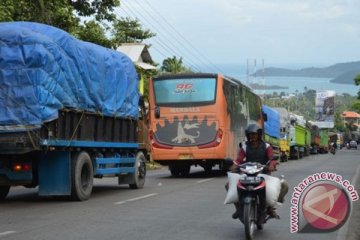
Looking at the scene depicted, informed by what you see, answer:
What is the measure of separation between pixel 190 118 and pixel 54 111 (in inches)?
389

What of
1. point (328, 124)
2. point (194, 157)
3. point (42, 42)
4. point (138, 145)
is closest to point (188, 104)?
point (194, 157)

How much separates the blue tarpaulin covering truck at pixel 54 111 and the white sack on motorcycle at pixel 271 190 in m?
4.86

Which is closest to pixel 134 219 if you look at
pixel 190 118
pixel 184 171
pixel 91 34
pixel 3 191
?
pixel 3 191

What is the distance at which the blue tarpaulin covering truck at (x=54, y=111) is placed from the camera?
38.5ft

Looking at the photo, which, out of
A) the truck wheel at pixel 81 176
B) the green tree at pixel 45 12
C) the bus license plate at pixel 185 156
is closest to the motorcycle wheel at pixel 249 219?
the truck wheel at pixel 81 176

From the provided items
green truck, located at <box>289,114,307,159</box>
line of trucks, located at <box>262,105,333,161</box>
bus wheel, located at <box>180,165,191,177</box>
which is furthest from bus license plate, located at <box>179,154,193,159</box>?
green truck, located at <box>289,114,307,159</box>

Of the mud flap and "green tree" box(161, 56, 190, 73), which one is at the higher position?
"green tree" box(161, 56, 190, 73)

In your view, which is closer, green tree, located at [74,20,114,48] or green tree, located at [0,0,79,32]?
green tree, located at [0,0,79,32]

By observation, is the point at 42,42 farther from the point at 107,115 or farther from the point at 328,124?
the point at 328,124

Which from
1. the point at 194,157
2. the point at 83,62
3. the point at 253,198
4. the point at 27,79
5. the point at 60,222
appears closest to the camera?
the point at 253,198

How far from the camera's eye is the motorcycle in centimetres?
830

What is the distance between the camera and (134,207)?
1243cm

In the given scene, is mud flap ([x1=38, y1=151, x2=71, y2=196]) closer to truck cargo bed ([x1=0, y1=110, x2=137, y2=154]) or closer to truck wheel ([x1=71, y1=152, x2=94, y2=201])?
truck wheel ([x1=71, y1=152, x2=94, y2=201])

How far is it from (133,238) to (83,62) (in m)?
5.88
